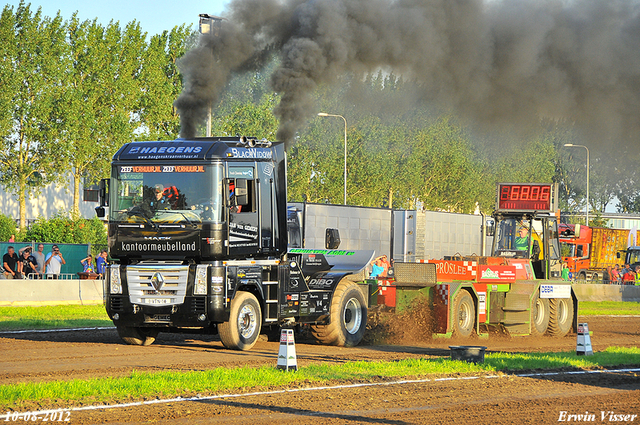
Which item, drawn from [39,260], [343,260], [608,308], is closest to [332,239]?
[343,260]

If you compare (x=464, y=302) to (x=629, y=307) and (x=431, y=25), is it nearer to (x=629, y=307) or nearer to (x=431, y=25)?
(x=431, y=25)

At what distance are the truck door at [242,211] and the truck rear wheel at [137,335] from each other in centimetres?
277

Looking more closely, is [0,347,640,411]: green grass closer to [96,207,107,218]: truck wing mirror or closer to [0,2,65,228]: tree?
[96,207,107,218]: truck wing mirror

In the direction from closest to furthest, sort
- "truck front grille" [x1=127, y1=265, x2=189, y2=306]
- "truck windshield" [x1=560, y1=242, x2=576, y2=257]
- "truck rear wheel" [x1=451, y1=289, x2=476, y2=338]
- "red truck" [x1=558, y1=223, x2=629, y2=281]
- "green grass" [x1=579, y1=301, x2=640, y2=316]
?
"truck front grille" [x1=127, y1=265, x2=189, y2=306]
"truck rear wheel" [x1=451, y1=289, x2=476, y2=338]
"green grass" [x1=579, y1=301, x2=640, y2=316]
"truck windshield" [x1=560, y1=242, x2=576, y2=257]
"red truck" [x1=558, y1=223, x2=629, y2=281]

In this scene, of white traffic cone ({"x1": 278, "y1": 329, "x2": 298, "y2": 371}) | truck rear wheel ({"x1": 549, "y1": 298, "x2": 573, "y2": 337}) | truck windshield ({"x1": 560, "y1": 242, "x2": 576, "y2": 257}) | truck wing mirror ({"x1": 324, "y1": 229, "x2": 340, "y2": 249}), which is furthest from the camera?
truck windshield ({"x1": 560, "y1": 242, "x2": 576, "y2": 257})

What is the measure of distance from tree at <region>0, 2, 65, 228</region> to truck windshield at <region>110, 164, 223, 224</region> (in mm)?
32256

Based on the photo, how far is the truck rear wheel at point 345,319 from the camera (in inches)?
613

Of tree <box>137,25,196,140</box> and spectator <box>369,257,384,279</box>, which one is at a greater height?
tree <box>137,25,196,140</box>

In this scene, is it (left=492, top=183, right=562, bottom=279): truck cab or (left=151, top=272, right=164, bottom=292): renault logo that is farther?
(left=492, top=183, right=562, bottom=279): truck cab

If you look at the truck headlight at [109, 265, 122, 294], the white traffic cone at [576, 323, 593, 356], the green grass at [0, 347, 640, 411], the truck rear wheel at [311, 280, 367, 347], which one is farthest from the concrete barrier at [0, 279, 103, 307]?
the white traffic cone at [576, 323, 593, 356]

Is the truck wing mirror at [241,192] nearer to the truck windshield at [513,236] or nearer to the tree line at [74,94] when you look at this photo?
the truck windshield at [513,236]

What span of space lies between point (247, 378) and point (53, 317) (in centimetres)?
1202

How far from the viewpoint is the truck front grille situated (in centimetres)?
1359

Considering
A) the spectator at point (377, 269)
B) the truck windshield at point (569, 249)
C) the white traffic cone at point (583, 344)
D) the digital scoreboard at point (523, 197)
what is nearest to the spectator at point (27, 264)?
the spectator at point (377, 269)
